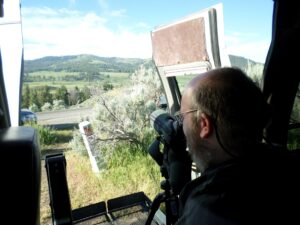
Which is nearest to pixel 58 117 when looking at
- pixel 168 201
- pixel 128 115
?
pixel 128 115

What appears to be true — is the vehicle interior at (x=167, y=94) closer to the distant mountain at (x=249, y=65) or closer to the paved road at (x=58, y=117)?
the distant mountain at (x=249, y=65)

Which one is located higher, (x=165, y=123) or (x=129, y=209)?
(x=165, y=123)

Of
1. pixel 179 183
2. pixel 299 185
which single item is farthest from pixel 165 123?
pixel 299 185

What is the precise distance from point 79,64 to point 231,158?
1.98m

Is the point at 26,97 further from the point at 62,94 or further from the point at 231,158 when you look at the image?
the point at 231,158

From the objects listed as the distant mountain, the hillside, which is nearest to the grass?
the hillside

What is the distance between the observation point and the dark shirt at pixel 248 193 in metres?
0.90

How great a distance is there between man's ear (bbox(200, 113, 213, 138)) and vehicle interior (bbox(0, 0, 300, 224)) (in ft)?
0.84

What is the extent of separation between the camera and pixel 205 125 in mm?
1093

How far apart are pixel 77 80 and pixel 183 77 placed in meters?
0.87

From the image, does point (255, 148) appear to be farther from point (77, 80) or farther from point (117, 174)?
point (117, 174)

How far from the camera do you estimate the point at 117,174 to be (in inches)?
172

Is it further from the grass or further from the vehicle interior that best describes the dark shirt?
the grass

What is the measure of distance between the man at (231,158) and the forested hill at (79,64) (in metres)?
1.51
